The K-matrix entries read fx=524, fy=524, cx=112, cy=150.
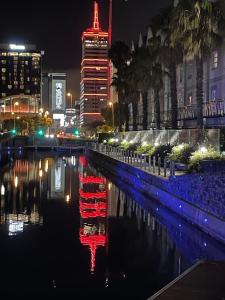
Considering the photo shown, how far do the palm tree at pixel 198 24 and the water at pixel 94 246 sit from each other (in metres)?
11.4

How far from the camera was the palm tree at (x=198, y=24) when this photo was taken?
3216 cm

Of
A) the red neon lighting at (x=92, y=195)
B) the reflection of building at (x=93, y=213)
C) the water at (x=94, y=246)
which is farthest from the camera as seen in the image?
the red neon lighting at (x=92, y=195)

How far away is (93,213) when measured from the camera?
21.3m

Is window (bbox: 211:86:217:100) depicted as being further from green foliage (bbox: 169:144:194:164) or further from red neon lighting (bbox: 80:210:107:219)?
red neon lighting (bbox: 80:210:107:219)

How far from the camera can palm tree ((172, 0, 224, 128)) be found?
105 ft

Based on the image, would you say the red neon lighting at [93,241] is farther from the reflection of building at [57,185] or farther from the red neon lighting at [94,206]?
the reflection of building at [57,185]

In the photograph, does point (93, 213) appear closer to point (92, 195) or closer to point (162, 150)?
point (92, 195)

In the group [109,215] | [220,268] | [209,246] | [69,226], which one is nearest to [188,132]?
[109,215]

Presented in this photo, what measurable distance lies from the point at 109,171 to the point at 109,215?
22.7 meters

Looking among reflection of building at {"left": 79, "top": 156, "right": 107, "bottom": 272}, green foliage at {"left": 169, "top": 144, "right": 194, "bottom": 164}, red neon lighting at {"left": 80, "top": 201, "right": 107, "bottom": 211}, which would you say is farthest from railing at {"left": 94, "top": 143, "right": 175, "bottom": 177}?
red neon lighting at {"left": 80, "top": 201, "right": 107, "bottom": 211}

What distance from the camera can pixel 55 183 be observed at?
3475 centimetres

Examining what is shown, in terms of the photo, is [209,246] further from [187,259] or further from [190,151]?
[190,151]

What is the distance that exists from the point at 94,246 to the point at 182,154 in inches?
694

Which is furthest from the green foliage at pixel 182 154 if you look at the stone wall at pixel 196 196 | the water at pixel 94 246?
the water at pixel 94 246
